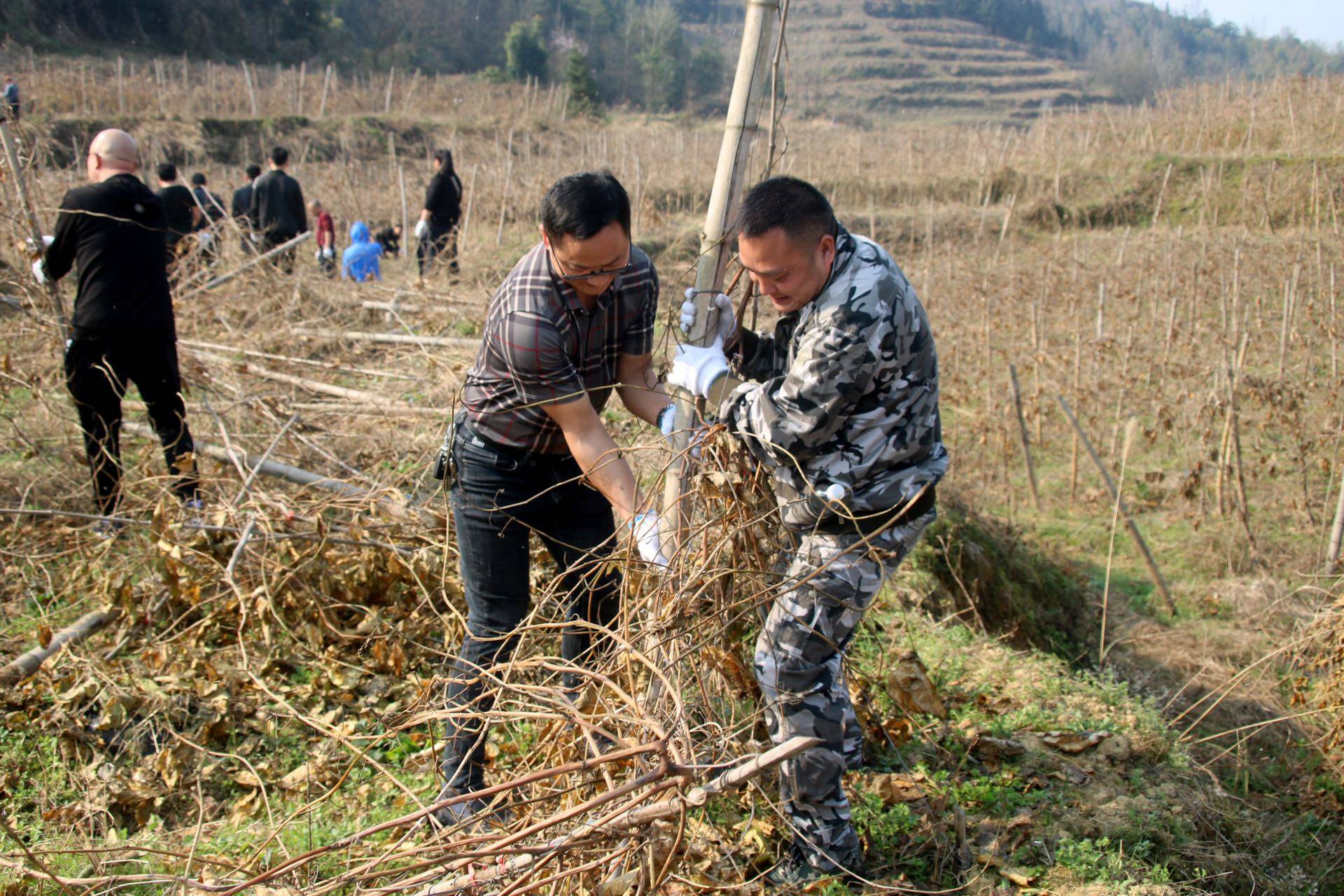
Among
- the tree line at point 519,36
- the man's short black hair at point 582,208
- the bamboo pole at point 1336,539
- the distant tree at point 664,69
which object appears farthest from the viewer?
the distant tree at point 664,69

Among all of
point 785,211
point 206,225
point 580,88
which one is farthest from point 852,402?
point 580,88

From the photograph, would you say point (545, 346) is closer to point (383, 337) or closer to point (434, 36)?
point (383, 337)

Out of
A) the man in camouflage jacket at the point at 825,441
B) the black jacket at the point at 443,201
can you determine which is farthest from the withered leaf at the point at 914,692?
the black jacket at the point at 443,201

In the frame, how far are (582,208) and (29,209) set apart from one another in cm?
357

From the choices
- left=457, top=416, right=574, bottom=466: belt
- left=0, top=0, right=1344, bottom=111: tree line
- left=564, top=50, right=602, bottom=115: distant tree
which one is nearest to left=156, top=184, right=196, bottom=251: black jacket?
left=457, top=416, right=574, bottom=466: belt

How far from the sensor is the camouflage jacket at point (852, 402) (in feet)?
6.82

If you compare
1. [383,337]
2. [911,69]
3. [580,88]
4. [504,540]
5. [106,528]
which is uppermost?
[911,69]

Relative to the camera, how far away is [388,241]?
10648mm

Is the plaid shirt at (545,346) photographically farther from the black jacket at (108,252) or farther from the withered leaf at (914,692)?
the black jacket at (108,252)

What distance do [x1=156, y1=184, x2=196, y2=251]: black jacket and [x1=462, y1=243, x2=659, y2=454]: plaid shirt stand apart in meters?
5.41

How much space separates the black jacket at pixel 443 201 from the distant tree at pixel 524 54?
28667 millimetres

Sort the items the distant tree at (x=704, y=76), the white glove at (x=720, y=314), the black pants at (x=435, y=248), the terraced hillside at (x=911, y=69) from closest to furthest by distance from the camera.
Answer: the white glove at (x=720, y=314) < the black pants at (x=435, y=248) < the distant tree at (x=704, y=76) < the terraced hillside at (x=911, y=69)

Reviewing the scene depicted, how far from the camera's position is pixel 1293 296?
752cm

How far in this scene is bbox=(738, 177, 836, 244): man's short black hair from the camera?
2.06m
